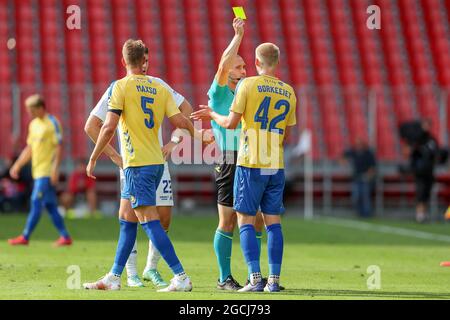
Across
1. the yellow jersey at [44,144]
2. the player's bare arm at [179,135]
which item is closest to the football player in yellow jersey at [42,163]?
the yellow jersey at [44,144]

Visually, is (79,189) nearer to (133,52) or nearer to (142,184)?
(142,184)

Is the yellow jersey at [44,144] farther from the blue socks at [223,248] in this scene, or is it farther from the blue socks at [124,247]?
the blue socks at [124,247]

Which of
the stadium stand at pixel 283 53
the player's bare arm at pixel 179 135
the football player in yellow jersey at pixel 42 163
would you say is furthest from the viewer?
the stadium stand at pixel 283 53

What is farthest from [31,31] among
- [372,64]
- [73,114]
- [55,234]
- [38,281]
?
[38,281]

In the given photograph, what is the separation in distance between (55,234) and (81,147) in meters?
8.47

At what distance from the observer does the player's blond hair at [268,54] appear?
959cm

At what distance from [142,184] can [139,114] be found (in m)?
0.60

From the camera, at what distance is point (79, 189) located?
25734mm

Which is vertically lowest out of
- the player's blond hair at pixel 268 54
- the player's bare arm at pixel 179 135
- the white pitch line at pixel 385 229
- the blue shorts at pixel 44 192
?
the white pitch line at pixel 385 229

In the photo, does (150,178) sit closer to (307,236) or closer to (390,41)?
(307,236)

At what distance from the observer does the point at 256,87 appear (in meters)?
9.57

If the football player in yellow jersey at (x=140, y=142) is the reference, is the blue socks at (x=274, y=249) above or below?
below

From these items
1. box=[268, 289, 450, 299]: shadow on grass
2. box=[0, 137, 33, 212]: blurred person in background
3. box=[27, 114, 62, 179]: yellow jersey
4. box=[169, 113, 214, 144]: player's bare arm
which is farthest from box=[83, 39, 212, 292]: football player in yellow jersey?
box=[0, 137, 33, 212]: blurred person in background

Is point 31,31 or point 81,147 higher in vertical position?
point 31,31
